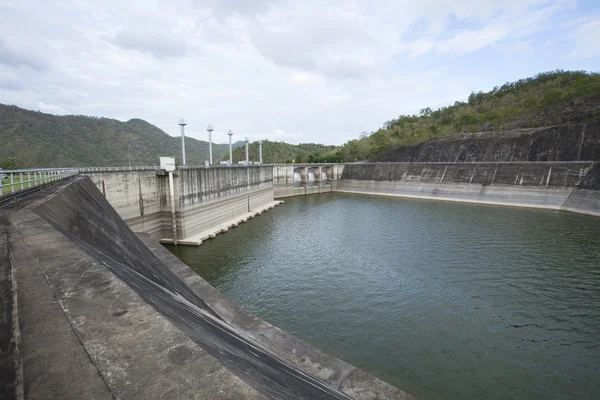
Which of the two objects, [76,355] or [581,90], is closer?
[76,355]

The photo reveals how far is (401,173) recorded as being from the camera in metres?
52.5

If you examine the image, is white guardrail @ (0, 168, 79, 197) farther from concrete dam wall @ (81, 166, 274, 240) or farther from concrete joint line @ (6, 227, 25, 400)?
concrete joint line @ (6, 227, 25, 400)

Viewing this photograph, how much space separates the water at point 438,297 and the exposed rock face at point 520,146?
1964 cm

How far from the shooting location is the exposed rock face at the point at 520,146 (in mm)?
38906

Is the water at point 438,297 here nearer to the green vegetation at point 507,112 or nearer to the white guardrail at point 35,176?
the white guardrail at point 35,176

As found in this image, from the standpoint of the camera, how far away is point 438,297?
1307cm

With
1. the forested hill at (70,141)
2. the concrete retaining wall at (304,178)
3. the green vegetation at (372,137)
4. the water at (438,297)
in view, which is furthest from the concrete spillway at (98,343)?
the forested hill at (70,141)

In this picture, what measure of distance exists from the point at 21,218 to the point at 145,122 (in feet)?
384

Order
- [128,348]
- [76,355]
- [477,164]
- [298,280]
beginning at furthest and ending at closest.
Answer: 1. [477,164]
2. [298,280]
3. [128,348]
4. [76,355]

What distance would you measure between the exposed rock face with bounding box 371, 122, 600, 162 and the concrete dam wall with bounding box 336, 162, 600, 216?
17.8 ft

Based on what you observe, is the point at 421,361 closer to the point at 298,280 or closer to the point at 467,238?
the point at 298,280

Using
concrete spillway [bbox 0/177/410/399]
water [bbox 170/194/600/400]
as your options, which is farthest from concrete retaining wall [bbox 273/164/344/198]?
concrete spillway [bbox 0/177/410/399]

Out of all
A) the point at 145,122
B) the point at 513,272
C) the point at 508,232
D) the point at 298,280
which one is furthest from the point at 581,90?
Result: the point at 145,122

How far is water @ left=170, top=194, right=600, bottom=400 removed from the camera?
28.5 ft
